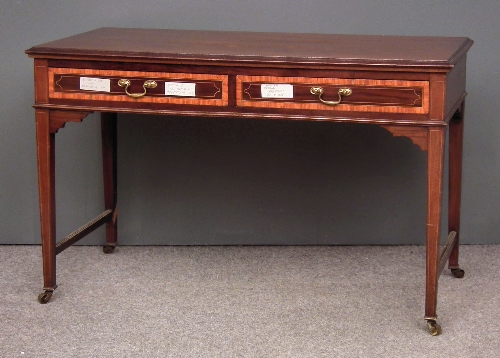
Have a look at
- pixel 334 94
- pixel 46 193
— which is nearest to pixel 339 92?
pixel 334 94

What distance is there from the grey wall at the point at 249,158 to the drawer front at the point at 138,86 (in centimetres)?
82

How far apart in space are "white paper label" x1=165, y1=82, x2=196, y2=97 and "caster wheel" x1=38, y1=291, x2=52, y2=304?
0.98 m

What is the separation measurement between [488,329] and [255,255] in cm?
121

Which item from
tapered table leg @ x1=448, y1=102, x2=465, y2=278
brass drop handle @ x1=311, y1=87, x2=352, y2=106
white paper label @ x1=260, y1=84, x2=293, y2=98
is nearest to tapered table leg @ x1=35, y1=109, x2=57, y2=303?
white paper label @ x1=260, y1=84, x2=293, y2=98

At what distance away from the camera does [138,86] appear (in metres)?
3.26

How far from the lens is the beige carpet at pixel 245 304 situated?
3.13m

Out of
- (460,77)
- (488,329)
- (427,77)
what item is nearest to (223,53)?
(427,77)

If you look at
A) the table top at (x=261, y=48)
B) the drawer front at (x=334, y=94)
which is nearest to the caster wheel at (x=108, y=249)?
the table top at (x=261, y=48)

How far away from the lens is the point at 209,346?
10.2 ft

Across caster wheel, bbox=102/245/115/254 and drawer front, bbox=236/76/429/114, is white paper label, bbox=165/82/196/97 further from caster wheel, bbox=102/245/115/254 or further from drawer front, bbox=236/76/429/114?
caster wheel, bbox=102/245/115/254

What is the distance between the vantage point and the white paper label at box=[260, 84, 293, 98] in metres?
3.16

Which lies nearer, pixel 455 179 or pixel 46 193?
pixel 46 193

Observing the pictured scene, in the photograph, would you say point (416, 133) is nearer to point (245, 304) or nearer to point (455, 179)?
point (455, 179)

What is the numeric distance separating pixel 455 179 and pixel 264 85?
107 centimetres
